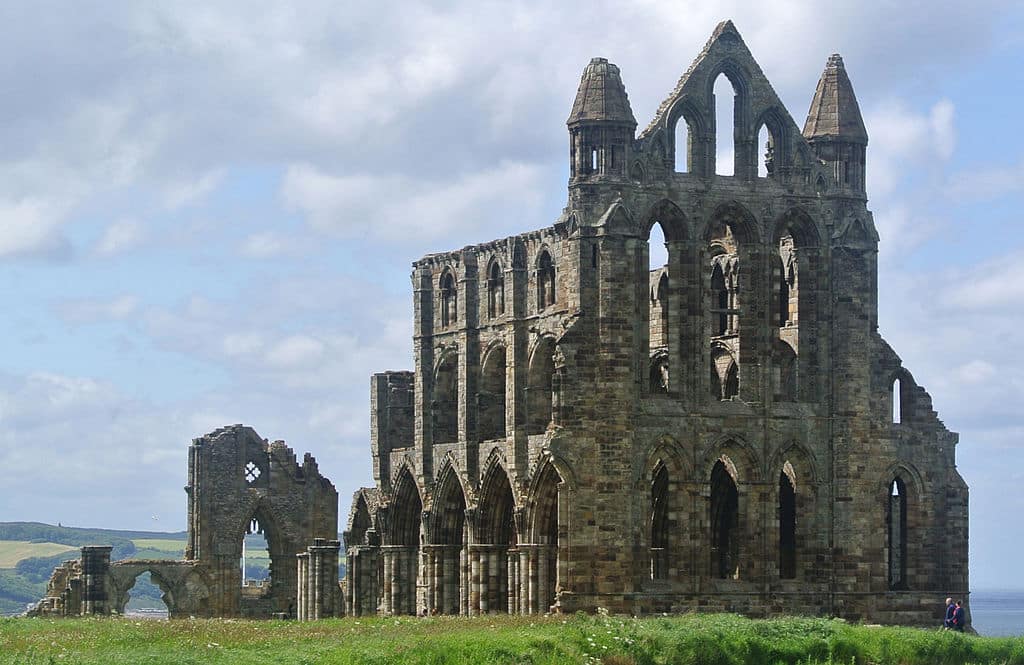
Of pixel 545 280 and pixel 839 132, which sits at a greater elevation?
pixel 839 132

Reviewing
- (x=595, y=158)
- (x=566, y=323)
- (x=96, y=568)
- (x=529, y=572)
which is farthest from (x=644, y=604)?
(x=96, y=568)

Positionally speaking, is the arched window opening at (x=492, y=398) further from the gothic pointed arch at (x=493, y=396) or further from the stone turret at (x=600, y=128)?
the stone turret at (x=600, y=128)

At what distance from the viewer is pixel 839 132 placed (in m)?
67.2

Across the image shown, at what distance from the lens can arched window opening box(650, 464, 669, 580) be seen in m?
66.9

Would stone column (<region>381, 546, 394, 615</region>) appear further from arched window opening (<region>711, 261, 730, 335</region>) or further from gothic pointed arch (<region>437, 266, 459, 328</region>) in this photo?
arched window opening (<region>711, 261, 730, 335</region>)

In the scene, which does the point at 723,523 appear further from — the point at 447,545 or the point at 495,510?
the point at 447,545

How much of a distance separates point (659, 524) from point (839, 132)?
11919 millimetres

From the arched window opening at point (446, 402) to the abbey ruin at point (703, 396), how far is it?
2373mm

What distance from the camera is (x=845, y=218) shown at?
6669cm

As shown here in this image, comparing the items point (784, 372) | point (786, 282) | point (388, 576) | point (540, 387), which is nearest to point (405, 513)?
point (388, 576)

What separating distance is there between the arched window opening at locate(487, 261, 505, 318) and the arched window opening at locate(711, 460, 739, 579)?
27.5 feet

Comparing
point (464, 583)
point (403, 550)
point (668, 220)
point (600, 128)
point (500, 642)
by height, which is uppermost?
point (600, 128)

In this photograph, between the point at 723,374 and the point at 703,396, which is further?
the point at 723,374

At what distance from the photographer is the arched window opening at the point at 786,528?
67.3m
